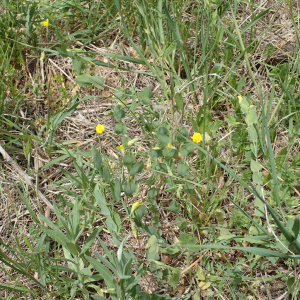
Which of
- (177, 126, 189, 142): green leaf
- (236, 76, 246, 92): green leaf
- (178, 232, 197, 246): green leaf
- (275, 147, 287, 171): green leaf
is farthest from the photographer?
(236, 76, 246, 92): green leaf

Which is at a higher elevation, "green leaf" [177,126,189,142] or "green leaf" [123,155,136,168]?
"green leaf" [177,126,189,142]

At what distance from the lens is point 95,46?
9.15 feet

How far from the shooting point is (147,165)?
1807mm

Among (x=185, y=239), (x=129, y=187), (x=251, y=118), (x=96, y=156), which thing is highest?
(x=251, y=118)

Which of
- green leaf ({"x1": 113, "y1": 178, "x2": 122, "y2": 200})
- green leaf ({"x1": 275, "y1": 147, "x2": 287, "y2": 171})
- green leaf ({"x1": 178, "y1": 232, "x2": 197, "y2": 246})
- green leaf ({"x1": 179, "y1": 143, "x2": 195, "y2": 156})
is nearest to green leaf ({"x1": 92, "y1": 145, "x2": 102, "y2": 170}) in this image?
green leaf ({"x1": 113, "y1": 178, "x2": 122, "y2": 200})

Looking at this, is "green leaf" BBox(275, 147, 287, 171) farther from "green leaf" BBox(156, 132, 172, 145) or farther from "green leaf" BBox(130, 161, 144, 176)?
"green leaf" BBox(130, 161, 144, 176)

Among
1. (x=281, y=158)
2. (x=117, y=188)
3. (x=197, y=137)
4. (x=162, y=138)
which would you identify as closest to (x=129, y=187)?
(x=117, y=188)

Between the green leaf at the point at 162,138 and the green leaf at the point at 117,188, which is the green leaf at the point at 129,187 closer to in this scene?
the green leaf at the point at 117,188

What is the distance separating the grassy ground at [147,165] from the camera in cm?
165

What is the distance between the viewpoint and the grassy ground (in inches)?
65.1

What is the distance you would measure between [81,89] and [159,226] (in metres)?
1.25

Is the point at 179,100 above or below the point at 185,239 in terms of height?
above

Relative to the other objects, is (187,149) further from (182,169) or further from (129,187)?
(129,187)

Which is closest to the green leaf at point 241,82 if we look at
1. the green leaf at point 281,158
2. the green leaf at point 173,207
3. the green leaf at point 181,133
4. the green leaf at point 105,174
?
the green leaf at point 281,158
